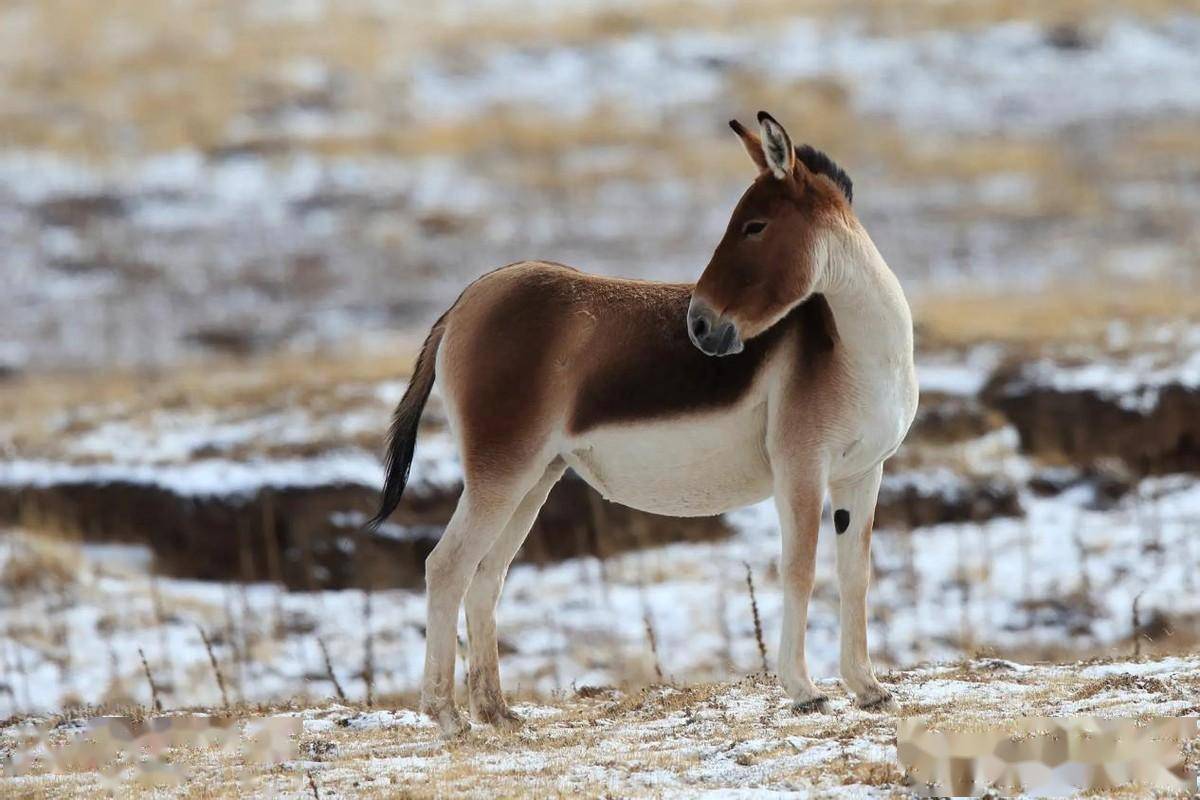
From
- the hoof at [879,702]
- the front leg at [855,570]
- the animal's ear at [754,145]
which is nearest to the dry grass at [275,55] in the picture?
the animal's ear at [754,145]

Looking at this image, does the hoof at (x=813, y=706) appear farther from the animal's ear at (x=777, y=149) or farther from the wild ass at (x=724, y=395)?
the animal's ear at (x=777, y=149)

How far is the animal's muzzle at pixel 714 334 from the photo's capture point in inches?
270

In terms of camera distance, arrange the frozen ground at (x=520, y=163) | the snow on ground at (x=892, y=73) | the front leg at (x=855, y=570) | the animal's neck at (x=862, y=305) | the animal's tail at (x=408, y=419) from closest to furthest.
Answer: the animal's neck at (x=862, y=305), the front leg at (x=855, y=570), the animal's tail at (x=408, y=419), the frozen ground at (x=520, y=163), the snow on ground at (x=892, y=73)

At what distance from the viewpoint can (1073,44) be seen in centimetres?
3728

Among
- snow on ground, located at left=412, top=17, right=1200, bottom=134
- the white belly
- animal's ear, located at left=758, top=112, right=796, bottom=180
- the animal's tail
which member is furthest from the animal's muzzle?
snow on ground, located at left=412, top=17, right=1200, bottom=134

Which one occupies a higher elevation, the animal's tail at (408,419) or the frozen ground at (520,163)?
the frozen ground at (520,163)

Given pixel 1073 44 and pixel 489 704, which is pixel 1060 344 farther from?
pixel 1073 44

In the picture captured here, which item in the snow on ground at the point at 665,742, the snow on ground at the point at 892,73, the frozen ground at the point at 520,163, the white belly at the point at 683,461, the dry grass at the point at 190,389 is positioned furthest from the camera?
the snow on ground at the point at 892,73

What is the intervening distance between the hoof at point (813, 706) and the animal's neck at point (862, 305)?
5.51 feet

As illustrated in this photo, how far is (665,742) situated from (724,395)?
1717 millimetres

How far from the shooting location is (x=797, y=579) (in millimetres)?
7238

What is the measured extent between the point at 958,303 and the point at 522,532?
15.3 m

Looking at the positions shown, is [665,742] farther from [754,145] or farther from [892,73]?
[892,73]

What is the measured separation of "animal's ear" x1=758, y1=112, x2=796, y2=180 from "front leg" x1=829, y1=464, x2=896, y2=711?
1626 millimetres
